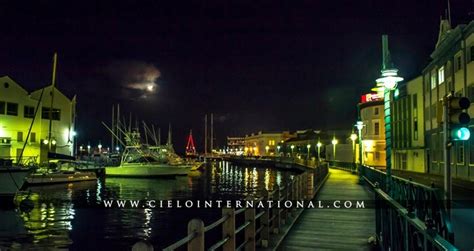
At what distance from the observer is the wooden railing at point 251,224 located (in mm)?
5770

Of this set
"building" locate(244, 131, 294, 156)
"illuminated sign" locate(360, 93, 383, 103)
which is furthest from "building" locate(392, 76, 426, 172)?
"building" locate(244, 131, 294, 156)

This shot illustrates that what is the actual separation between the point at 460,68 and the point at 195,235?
3272 centimetres

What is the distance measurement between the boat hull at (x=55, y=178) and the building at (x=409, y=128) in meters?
35.0

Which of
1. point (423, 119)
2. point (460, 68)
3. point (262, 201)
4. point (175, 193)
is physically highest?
point (460, 68)

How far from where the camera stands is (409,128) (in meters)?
50.7

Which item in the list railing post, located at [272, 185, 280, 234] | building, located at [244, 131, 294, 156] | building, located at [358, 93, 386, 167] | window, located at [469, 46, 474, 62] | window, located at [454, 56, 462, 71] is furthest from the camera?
building, located at [244, 131, 294, 156]

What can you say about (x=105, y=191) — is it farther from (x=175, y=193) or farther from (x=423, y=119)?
(x=423, y=119)

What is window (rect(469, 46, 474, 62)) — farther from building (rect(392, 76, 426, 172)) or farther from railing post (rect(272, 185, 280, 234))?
railing post (rect(272, 185, 280, 234))

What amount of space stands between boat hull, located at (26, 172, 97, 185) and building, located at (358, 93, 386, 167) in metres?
40.1

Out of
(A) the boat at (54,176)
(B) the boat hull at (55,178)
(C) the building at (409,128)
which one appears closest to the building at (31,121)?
(A) the boat at (54,176)

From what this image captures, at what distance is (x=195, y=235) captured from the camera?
576 centimetres

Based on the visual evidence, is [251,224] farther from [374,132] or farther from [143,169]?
[374,132]

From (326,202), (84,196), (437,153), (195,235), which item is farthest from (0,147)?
(195,235)

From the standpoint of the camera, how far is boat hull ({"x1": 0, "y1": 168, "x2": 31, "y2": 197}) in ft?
92.8
